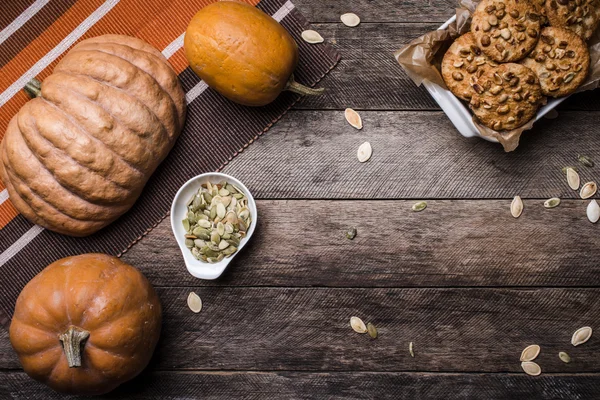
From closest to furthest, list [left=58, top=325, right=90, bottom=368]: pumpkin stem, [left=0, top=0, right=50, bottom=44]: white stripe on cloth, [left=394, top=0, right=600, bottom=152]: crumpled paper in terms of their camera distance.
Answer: [left=58, top=325, right=90, bottom=368]: pumpkin stem
[left=394, top=0, right=600, bottom=152]: crumpled paper
[left=0, top=0, right=50, bottom=44]: white stripe on cloth

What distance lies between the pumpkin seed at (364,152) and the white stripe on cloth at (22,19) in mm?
Result: 984

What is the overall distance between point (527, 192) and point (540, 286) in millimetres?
279

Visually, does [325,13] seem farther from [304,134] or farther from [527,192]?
[527,192]

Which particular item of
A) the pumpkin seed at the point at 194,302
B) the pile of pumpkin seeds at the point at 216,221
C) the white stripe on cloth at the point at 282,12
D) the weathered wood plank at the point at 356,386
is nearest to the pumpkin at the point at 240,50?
the white stripe on cloth at the point at 282,12

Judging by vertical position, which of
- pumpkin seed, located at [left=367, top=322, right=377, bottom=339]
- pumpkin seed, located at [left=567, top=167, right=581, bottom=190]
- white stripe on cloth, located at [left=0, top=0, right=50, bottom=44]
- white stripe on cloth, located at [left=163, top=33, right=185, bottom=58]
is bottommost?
pumpkin seed, located at [left=367, top=322, right=377, bottom=339]

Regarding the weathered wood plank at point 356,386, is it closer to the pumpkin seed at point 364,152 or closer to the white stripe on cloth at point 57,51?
the pumpkin seed at point 364,152

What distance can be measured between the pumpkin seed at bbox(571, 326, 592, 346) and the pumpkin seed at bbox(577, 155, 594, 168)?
48 cm

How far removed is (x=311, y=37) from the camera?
1.53 m

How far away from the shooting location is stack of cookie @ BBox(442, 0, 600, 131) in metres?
1.32

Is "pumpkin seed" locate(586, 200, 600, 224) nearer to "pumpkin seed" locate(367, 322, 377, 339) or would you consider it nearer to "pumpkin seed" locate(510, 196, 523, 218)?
"pumpkin seed" locate(510, 196, 523, 218)

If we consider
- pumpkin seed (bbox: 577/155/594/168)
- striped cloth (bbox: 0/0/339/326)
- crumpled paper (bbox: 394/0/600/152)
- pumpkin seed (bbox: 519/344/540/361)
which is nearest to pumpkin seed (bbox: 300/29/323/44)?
striped cloth (bbox: 0/0/339/326)

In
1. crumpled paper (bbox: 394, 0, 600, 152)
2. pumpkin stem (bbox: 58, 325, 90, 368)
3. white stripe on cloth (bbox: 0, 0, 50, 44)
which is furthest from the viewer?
white stripe on cloth (bbox: 0, 0, 50, 44)

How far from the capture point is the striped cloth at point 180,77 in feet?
4.98

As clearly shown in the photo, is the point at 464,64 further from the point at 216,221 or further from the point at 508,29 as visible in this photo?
the point at 216,221
